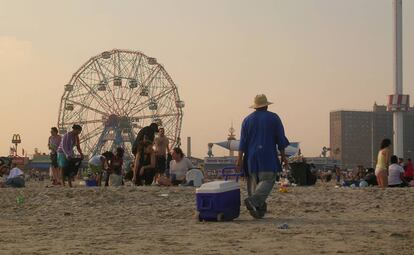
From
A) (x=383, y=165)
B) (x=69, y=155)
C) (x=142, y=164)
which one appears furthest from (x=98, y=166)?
(x=383, y=165)

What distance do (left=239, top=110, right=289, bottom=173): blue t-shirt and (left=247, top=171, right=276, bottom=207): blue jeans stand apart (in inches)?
2.5

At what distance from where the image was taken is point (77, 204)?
9.92 meters

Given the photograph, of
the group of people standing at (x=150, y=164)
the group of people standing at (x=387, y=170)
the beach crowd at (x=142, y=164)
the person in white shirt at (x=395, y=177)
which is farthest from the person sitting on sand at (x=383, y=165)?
the group of people standing at (x=150, y=164)

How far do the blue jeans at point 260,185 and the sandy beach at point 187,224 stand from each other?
0.27 m

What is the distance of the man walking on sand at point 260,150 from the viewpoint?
802 cm

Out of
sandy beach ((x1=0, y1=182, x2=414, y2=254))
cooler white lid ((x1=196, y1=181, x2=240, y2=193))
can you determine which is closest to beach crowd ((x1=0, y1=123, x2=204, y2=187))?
sandy beach ((x1=0, y1=182, x2=414, y2=254))

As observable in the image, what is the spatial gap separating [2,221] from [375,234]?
4.88 metres

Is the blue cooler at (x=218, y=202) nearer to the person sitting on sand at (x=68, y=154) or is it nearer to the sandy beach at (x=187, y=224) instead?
the sandy beach at (x=187, y=224)

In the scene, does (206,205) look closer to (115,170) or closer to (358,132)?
(115,170)

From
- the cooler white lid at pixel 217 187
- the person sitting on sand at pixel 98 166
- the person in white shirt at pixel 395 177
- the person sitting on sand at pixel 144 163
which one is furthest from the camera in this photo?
the person sitting on sand at pixel 98 166

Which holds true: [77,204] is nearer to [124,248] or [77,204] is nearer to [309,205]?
[309,205]

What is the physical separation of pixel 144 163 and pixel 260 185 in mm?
6212

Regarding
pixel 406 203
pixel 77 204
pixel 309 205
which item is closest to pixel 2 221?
pixel 77 204

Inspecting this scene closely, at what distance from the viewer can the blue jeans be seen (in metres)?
7.95
